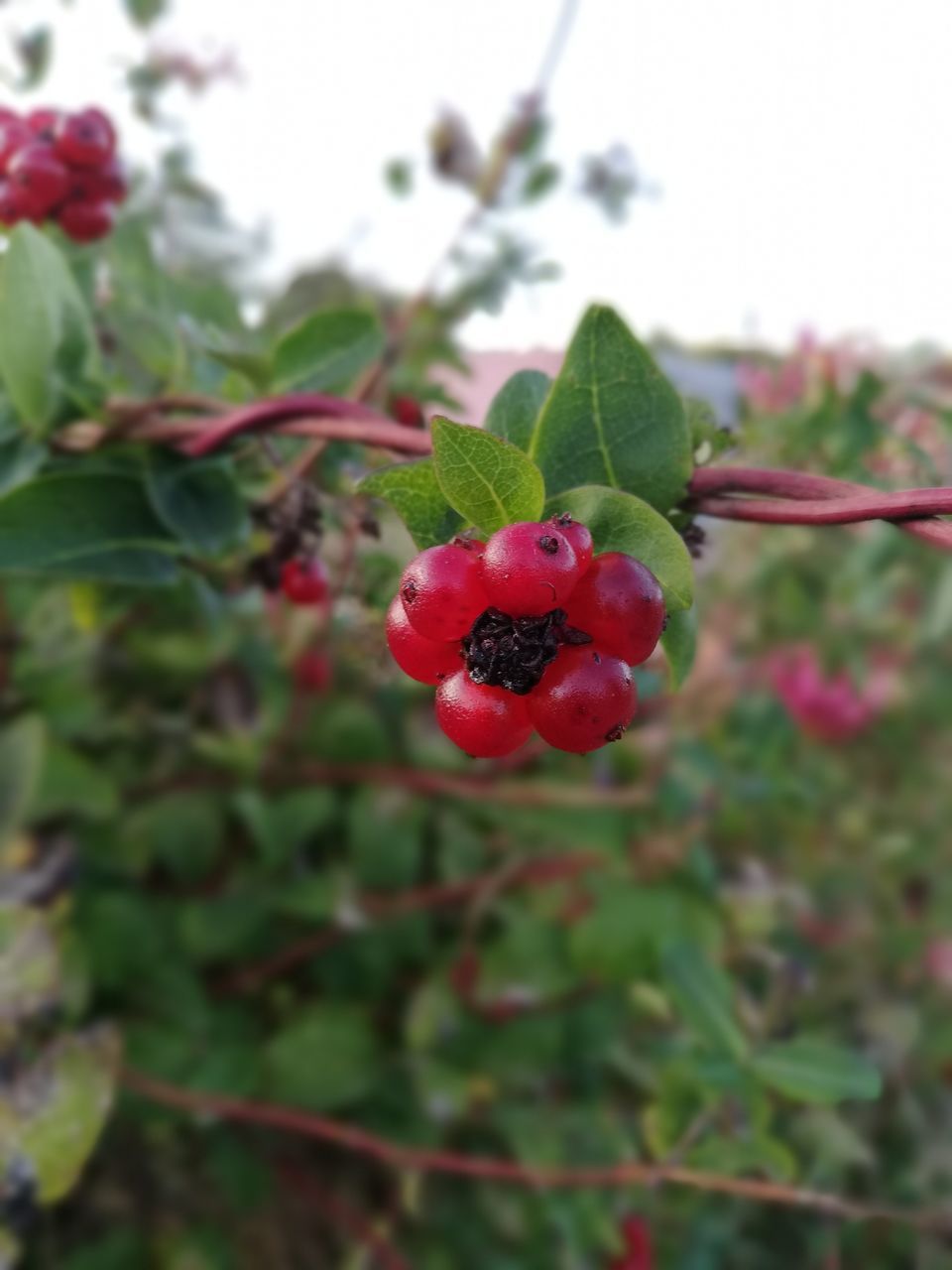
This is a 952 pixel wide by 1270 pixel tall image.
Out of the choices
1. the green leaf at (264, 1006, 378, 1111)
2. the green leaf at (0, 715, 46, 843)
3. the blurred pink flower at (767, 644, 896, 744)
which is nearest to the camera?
the green leaf at (0, 715, 46, 843)

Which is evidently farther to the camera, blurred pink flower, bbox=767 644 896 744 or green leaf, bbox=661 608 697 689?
blurred pink flower, bbox=767 644 896 744

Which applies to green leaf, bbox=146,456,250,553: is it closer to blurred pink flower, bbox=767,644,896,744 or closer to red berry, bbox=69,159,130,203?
red berry, bbox=69,159,130,203

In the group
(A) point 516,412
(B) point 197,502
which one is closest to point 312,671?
(B) point 197,502

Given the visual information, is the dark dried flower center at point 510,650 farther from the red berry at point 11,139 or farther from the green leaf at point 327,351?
the red berry at point 11,139

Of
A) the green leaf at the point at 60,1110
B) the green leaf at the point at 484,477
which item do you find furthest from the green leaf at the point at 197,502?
the green leaf at the point at 60,1110

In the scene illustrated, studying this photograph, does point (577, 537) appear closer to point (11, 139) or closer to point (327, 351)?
point (327, 351)

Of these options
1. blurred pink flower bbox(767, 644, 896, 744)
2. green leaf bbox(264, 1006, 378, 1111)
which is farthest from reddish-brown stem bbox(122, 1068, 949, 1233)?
blurred pink flower bbox(767, 644, 896, 744)

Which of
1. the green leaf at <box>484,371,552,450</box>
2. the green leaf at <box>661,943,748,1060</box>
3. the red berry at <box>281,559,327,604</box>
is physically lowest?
the green leaf at <box>661,943,748,1060</box>

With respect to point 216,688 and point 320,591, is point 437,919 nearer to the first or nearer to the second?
point 216,688
